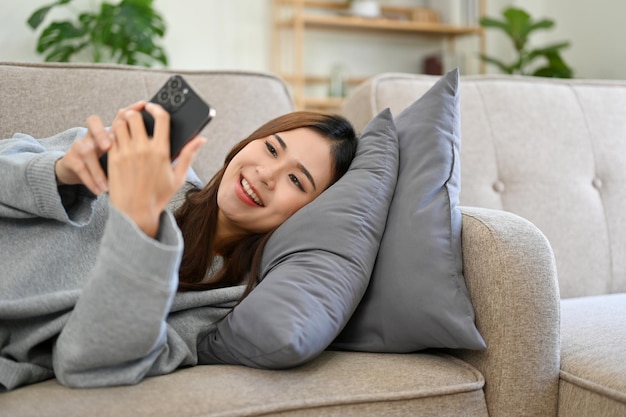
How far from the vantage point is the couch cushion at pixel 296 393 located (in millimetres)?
941

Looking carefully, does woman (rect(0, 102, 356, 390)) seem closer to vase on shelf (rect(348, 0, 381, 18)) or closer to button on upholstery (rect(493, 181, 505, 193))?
button on upholstery (rect(493, 181, 505, 193))

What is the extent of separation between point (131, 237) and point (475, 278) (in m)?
0.59

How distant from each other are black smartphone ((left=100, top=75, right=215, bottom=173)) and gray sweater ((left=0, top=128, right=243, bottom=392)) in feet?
0.32

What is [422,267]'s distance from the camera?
3.98 feet

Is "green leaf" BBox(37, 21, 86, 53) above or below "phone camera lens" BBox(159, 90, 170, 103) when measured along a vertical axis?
below

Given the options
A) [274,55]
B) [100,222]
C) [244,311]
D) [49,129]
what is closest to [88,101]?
[49,129]

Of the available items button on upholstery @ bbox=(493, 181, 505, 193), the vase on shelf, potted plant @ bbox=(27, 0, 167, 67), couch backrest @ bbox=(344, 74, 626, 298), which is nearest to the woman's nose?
couch backrest @ bbox=(344, 74, 626, 298)

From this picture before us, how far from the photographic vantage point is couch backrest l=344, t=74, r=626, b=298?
1829mm

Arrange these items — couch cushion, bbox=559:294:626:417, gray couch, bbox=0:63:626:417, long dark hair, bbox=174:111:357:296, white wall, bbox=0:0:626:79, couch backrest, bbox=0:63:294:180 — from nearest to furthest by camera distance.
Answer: gray couch, bbox=0:63:626:417
couch cushion, bbox=559:294:626:417
long dark hair, bbox=174:111:357:296
couch backrest, bbox=0:63:294:180
white wall, bbox=0:0:626:79

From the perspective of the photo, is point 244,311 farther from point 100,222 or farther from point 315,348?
point 100,222

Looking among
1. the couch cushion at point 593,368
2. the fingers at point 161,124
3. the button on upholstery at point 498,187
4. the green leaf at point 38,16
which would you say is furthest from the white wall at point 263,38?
the fingers at point 161,124

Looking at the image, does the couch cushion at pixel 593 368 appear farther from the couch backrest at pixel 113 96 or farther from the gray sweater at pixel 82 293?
the couch backrest at pixel 113 96

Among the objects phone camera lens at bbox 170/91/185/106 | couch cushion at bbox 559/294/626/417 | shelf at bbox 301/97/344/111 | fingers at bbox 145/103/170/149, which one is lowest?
shelf at bbox 301/97/344/111

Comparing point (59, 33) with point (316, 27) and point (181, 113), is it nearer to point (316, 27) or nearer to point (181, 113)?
point (316, 27)
